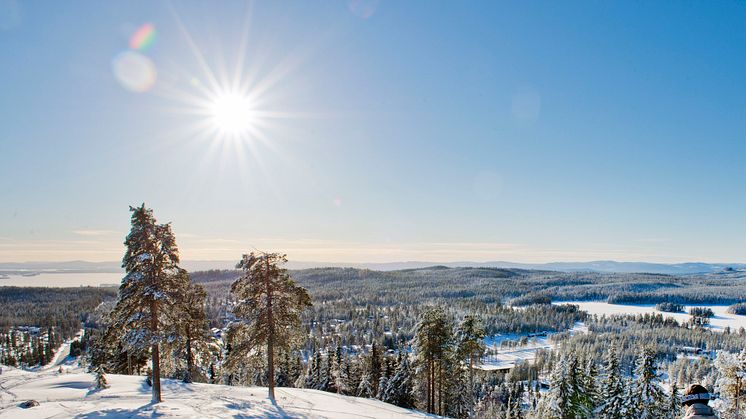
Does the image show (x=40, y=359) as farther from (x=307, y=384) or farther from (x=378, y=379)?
(x=378, y=379)

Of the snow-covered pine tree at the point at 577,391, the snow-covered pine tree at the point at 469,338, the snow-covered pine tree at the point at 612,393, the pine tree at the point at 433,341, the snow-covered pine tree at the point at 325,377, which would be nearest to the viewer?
the snow-covered pine tree at the point at 577,391

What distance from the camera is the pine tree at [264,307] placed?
2328 centimetres

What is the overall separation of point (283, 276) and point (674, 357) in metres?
209

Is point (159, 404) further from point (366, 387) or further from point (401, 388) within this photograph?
point (366, 387)

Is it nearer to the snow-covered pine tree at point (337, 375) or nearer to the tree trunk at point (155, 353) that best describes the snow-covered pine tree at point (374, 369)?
the snow-covered pine tree at point (337, 375)

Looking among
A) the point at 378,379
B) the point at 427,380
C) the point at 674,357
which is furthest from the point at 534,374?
the point at 427,380

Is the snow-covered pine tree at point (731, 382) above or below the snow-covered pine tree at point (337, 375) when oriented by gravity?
above

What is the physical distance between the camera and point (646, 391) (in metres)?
30.7

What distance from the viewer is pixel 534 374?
13138 centimetres

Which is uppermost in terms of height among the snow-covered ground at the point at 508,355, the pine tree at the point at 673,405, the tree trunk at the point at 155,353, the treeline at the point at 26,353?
the tree trunk at the point at 155,353

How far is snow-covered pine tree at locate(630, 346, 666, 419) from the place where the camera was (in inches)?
1199

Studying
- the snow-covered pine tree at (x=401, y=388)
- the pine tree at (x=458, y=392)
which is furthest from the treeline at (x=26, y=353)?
the pine tree at (x=458, y=392)

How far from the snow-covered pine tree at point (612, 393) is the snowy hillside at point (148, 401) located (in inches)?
763

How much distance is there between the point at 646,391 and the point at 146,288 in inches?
1546
